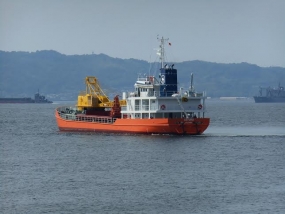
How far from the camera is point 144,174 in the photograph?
5750cm

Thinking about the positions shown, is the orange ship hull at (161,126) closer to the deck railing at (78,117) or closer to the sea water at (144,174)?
the sea water at (144,174)

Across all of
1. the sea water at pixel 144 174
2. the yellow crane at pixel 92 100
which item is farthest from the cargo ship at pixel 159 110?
the yellow crane at pixel 92 100

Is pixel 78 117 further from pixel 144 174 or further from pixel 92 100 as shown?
pixel 144 174

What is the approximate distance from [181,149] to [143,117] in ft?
45.0

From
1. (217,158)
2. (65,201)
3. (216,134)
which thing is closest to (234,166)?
(217,158)

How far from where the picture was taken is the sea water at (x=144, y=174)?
154 feet

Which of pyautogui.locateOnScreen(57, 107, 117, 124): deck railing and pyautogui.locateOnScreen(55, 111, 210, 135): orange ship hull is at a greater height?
pyautogui.locateOnScreen(57, 107, 117, 124): deck railing

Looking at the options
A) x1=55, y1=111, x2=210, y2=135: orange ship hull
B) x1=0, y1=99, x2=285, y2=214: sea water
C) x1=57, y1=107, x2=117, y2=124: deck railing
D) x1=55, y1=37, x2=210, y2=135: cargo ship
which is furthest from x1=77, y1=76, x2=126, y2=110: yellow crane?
x1=0, y1=99, x2=285, y2=214: sea water

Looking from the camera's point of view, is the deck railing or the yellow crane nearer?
the deck railing

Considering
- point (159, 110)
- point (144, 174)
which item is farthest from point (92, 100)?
point (144, 174)

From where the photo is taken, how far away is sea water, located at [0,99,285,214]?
47.0 meters

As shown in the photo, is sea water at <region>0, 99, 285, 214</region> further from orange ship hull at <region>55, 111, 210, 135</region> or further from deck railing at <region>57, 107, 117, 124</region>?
deck railing at <region>57, 107, 117, 124</region>

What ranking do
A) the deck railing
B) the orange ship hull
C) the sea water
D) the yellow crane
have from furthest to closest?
the yellow crane → the deck railing → the orange ship hull → the sea water

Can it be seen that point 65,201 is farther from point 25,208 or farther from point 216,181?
point 216,181
